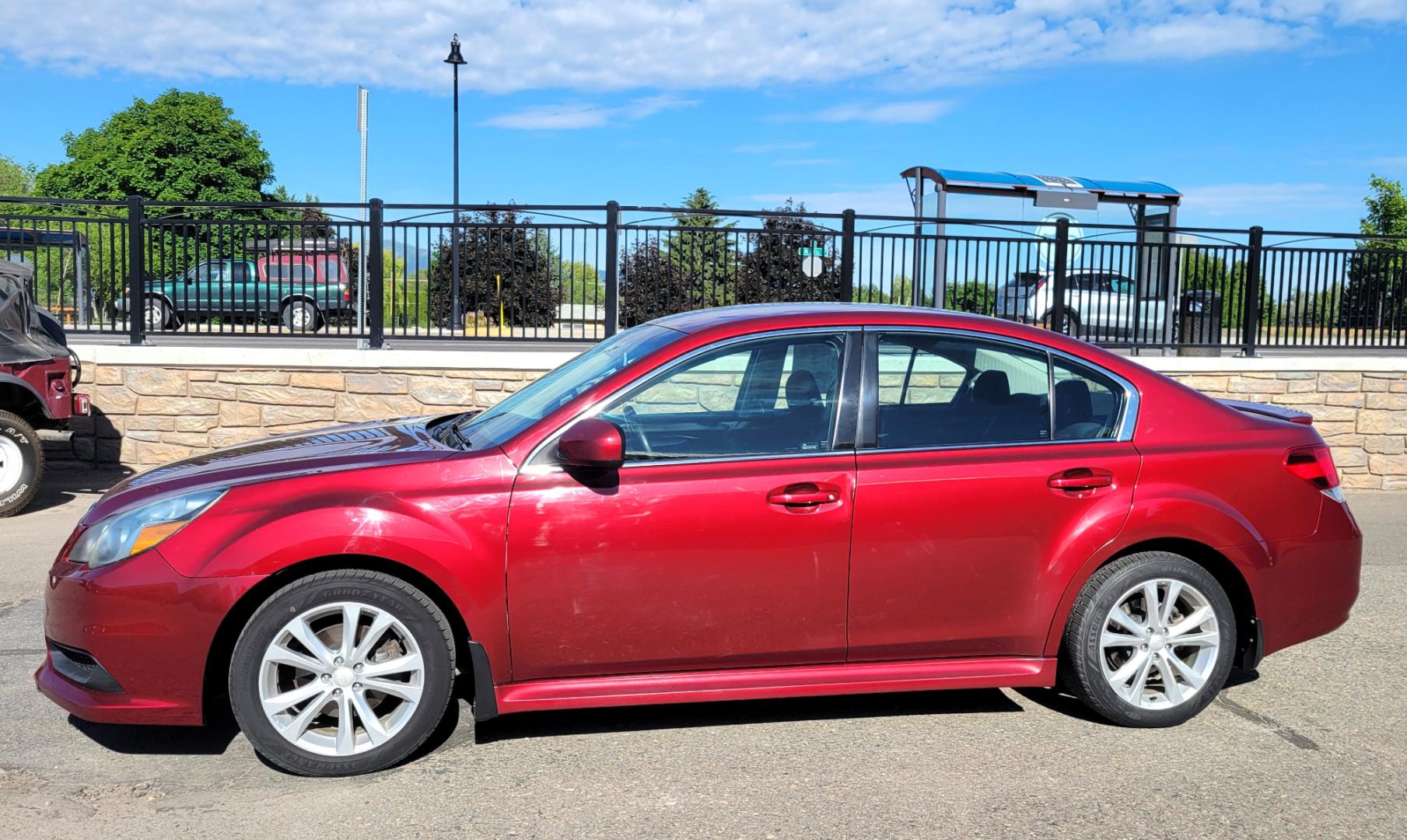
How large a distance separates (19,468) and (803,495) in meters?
7.08

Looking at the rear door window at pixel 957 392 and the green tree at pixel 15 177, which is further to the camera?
the green tree at pixel 15 177

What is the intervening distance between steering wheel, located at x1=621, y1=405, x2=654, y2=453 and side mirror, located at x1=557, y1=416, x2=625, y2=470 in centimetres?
19

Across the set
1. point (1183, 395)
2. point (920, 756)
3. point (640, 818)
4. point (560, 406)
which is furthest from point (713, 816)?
point (1183, 395)

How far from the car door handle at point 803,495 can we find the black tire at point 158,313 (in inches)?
335

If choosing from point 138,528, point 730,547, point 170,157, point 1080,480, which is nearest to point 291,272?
point 138,528

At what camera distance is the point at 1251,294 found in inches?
460

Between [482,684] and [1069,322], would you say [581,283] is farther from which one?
[482,684]

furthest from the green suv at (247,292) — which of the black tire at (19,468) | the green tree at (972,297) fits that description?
the green tree at (972,297)

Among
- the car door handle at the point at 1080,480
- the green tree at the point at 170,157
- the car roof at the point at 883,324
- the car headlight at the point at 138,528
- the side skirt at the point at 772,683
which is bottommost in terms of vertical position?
the side skirt at the point at 772,683

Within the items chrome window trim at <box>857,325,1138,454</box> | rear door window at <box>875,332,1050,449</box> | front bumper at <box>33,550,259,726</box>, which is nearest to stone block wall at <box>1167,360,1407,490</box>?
chrome window trim at <box>857,325,1138,454</box>

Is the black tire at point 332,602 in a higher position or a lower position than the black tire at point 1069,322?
lower

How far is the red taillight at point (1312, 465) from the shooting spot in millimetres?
4688

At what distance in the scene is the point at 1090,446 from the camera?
14.7 feet

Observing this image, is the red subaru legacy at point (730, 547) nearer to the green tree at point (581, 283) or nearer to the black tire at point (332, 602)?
the black tire at point (332, 602)
